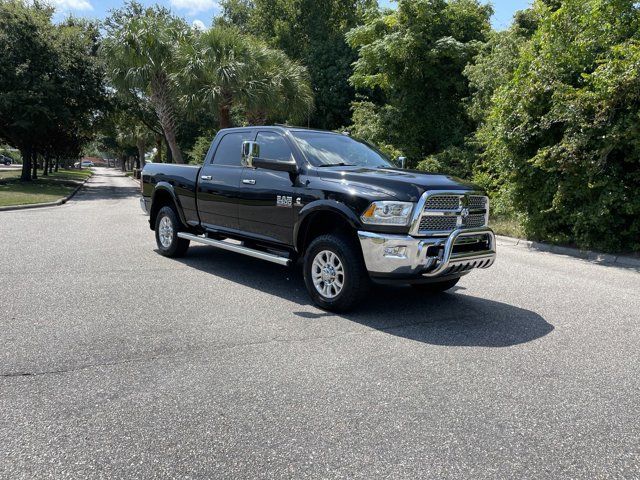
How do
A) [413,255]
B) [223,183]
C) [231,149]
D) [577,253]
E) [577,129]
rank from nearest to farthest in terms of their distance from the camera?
[413,255] < [223,183] < [231,149] < [577,129] < [577,253]

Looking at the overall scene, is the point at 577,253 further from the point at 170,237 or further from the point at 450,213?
the point at 170,237

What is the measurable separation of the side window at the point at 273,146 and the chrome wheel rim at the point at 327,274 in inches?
56.1

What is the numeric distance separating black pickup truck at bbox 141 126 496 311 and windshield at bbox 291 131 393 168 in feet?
0.06

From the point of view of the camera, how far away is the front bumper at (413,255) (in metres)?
5.02

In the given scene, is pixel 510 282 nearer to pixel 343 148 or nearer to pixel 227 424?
pixel 343 148

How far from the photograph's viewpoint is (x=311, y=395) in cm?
357

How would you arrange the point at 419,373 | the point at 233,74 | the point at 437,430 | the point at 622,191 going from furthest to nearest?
the point at 233,74
the point at 622,191
the point at 419,373
the point at 437,430

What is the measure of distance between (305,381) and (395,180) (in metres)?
2.35

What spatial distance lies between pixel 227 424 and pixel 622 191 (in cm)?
913

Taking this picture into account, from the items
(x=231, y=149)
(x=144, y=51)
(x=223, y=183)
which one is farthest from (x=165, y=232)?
(x=144, y=51)

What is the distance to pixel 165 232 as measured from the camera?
8.55 meters

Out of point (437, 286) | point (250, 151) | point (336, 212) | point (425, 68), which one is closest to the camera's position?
point (336, 212)

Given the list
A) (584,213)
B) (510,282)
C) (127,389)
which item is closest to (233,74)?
(584,213)

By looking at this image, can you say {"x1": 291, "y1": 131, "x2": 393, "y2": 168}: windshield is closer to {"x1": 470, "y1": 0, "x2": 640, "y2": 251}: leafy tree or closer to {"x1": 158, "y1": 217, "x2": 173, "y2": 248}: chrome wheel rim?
{"x1": 158, "y1": 217, "x2": 173, "y2": 248}: chrome wheel rim
